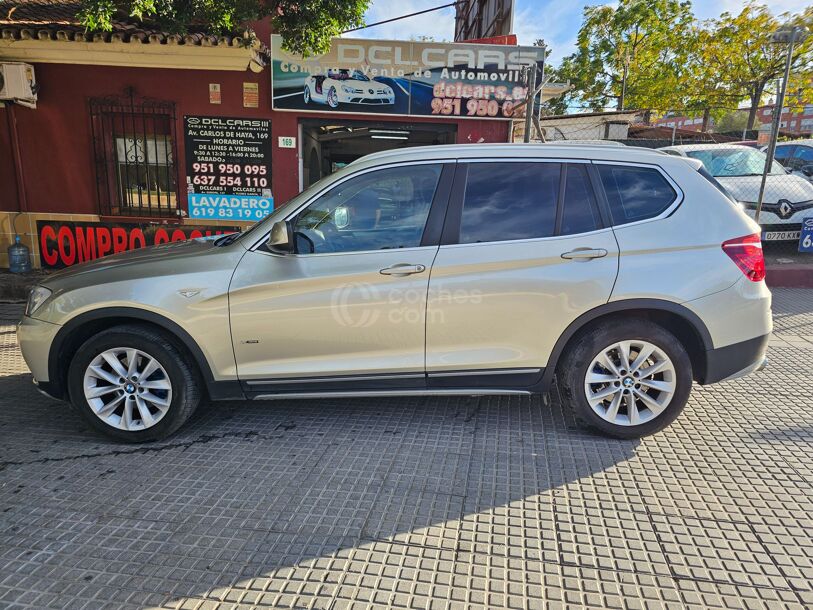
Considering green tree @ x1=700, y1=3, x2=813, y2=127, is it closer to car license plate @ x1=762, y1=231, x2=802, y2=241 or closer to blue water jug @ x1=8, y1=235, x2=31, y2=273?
car license plate @ x1=762, y1=231, x2=802, y2=241

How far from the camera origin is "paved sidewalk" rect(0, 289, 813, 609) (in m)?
2.29

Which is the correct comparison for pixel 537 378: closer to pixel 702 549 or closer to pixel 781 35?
pixel 702 549

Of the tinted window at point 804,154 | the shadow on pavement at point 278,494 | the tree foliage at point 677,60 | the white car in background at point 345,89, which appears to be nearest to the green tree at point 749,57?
the tree foliage at point 677,60

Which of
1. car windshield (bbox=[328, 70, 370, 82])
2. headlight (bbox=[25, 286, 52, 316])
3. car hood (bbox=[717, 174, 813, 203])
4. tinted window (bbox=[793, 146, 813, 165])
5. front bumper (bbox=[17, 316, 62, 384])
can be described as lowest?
front bumper (bbox=[17, 316, 62, 384])

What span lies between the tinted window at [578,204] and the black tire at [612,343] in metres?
0.65

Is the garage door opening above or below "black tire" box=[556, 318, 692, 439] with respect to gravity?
above

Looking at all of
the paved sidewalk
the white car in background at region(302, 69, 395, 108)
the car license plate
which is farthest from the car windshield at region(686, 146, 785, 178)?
the paved sidewalk

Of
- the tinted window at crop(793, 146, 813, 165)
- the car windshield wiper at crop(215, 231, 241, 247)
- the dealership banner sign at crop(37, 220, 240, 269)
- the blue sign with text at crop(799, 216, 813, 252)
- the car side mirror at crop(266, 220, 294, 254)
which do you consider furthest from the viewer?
the tinted window at crop(793, 146, 813, 165)

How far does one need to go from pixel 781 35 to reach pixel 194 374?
26.0 feet

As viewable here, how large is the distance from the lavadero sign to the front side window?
5.53 m

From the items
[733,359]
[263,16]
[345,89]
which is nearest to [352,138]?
[345,89]

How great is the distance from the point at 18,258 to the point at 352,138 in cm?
594

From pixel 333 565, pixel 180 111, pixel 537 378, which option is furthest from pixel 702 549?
pixel 180 111

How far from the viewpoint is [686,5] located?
23.9 meters
